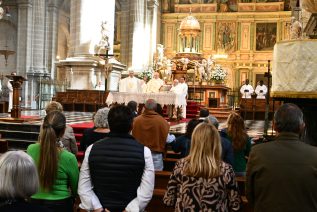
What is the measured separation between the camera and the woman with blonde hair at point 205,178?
3197mm

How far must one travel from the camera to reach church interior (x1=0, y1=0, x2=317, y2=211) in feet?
59.2

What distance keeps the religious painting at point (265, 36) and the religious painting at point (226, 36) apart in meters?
1.61

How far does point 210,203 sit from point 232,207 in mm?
200

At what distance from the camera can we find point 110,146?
3.41 metres

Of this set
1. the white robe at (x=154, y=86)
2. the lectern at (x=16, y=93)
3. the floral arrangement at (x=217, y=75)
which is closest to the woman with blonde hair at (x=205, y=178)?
the lectern at (x=16, y=93)

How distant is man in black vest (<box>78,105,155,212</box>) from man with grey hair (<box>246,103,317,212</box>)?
800 millimetres

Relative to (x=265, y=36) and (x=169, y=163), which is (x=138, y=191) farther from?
(x=265, y=36)

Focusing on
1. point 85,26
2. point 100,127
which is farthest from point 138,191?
point 85,26

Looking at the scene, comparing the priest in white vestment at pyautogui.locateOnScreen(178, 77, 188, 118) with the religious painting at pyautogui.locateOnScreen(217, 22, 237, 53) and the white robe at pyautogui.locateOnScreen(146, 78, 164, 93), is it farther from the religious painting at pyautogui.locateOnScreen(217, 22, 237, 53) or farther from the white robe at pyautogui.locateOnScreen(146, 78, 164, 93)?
the religious painting at pyautogui.locateOnScreen(217, 22, 237, 53)

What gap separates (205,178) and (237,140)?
2048 millimetres

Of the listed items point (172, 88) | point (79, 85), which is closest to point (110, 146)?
point (172, 88)

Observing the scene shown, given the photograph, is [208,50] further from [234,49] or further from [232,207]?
[232,207]

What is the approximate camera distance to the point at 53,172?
11.6ft

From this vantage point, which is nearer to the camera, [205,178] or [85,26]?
[205,178]
